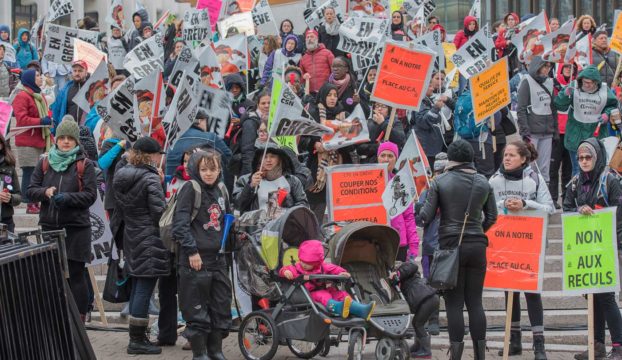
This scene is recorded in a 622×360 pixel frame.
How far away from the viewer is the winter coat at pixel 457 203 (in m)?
9.54

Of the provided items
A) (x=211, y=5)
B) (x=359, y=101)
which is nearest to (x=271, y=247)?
(x=359, y=101)

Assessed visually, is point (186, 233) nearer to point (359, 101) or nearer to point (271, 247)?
point (271, 247)

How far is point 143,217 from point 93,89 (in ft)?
11.6

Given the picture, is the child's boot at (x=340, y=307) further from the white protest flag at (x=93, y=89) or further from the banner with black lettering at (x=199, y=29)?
the banner with black lettering at (x=199, y=29)

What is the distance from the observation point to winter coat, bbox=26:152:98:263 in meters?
10.7

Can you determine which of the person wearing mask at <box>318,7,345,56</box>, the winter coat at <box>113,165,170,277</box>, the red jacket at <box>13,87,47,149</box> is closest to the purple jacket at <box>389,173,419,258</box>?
the winter coat at <box>113,165,170,277</box>

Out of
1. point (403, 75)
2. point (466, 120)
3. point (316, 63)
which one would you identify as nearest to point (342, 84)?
point (466, 120)

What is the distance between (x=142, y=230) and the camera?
10.3 m

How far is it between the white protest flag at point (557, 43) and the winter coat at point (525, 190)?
6.79 m

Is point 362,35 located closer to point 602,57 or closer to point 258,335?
point 602,57

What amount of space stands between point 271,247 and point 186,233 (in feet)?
2.65

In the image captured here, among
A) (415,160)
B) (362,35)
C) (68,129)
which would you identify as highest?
(362,35)

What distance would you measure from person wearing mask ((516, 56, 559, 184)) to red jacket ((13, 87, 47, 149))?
6.49 meters

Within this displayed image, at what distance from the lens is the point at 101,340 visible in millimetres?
10953
